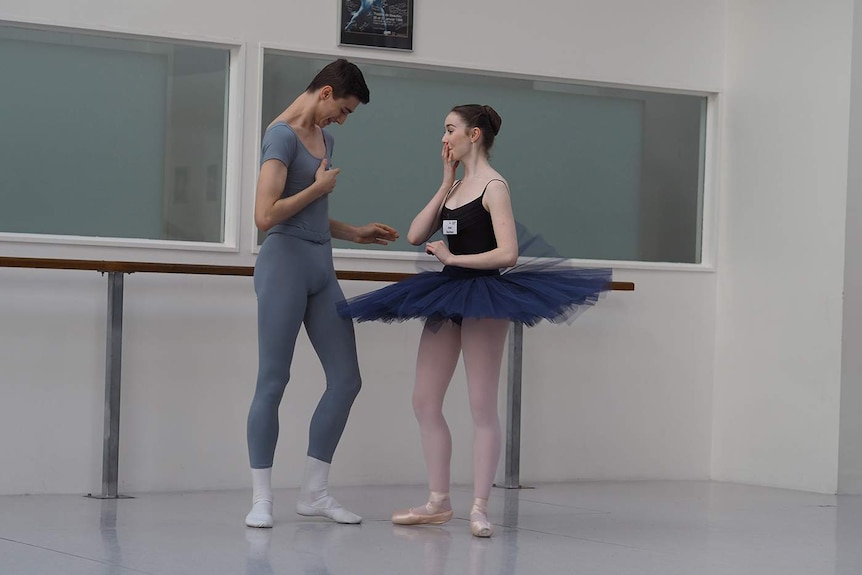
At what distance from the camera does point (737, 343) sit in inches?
233

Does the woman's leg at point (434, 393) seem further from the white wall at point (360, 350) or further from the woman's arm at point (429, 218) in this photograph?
the white wall at point (360, 350)

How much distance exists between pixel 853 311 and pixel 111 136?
10.3ft

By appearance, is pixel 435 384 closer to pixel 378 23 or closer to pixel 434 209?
pixel 434 209

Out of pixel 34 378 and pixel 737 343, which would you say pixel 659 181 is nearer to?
pixel 737 343

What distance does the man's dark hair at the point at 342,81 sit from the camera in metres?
4.02

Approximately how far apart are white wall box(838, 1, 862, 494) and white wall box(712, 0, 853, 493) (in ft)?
Answer: 0.10

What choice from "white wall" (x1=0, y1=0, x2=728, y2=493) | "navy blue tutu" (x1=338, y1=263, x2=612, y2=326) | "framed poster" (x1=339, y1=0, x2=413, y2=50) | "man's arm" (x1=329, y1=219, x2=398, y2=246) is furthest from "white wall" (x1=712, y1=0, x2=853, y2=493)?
"man's arm" (x1=329, y1=219, x2=398, y2=246)

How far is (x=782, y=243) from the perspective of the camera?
18.7ft

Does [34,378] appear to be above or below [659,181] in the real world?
below

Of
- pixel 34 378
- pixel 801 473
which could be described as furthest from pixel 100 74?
pixel 801 473

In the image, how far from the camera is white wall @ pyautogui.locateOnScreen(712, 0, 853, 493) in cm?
543

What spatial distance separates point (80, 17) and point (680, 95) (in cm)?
280

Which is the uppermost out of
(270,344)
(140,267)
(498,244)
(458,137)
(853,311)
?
(458,137)

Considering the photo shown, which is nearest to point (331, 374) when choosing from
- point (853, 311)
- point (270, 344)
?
point (270, 344)
